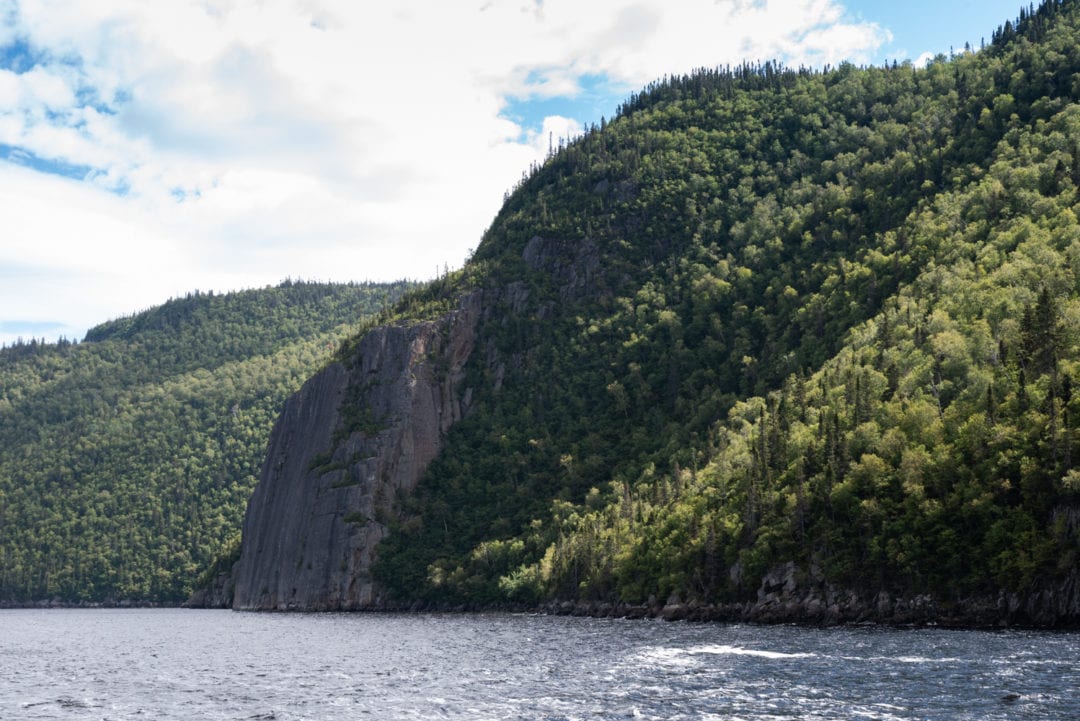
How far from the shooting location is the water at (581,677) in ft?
192

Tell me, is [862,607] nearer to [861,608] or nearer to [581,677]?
[861,608]

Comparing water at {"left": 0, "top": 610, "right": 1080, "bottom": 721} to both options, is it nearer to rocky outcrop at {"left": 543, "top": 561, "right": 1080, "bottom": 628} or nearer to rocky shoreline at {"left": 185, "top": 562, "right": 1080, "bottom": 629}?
rocky shoreline at {"left": 185, "top": 562, "right": 1080, "bottom": 629}

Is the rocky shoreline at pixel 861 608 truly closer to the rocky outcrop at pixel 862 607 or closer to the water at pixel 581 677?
the rocky outcrop at pixel 862 607

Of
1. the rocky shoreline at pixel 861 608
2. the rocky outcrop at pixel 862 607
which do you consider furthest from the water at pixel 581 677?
the rocky outcrop at pixel 862 607

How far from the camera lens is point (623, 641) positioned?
341 feet

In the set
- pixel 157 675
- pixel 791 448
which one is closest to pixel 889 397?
pixel 791 448

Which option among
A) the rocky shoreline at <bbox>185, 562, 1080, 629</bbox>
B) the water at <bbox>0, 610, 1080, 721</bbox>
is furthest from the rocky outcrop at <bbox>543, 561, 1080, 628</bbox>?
the water at <bbox>0, 610, 1080, 721</bbox>

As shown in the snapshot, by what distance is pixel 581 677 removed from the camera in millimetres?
74938

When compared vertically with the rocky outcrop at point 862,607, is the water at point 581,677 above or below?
below

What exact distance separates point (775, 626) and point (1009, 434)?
102 feet

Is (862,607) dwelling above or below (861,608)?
above

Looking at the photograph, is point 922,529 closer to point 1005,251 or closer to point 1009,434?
point 1009,434

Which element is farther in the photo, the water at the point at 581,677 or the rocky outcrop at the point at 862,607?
the rocky outcrop at the point at 862,607

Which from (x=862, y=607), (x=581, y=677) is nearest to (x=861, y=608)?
(x=862, y=607)
